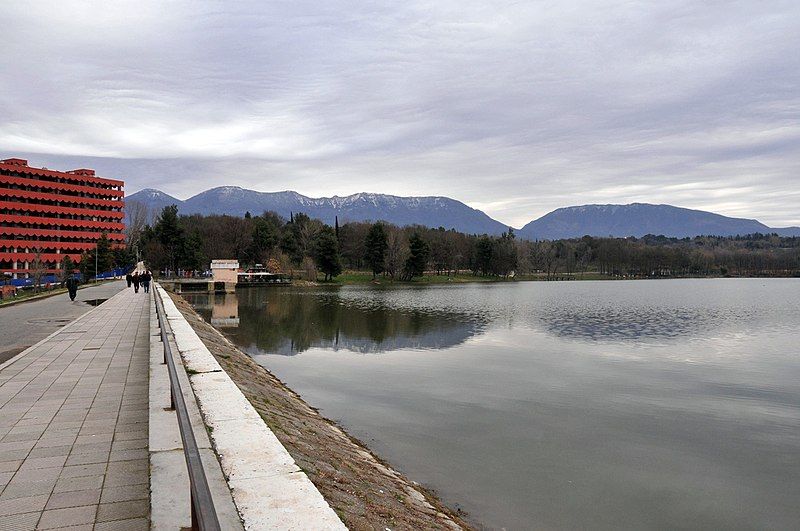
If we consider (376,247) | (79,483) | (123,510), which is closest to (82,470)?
(79,483)

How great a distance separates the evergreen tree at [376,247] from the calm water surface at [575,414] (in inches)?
3025

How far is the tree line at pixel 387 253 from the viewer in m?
106

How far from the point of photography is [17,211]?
93.0m

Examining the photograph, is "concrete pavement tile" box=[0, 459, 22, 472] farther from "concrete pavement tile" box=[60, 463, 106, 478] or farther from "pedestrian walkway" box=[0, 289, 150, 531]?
"concrete pavement tile" box=[60, 463, 106, 478]

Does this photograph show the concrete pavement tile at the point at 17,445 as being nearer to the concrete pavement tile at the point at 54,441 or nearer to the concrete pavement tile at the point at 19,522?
the concrete pavement tile at the point at 54,441

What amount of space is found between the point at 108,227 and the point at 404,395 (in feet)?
364

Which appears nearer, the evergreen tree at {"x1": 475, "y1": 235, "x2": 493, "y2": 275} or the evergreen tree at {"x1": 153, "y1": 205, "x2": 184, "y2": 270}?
the evergreen tree at {"x1": 153, "y1": 205, "x2": 184, "y2": 270}

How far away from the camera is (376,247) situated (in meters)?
111

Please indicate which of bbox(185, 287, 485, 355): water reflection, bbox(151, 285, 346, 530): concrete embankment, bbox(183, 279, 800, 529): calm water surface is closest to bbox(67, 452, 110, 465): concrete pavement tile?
bbox(151, 285, 346, 530): concrete embankment

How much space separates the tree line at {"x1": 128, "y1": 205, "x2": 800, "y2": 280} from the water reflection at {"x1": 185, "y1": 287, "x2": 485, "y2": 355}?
54267 mm

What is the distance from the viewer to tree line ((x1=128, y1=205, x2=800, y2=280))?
106m

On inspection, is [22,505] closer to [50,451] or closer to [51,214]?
[50,451]

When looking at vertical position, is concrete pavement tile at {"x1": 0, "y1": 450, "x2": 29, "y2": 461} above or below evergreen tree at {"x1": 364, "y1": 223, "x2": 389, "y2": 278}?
below

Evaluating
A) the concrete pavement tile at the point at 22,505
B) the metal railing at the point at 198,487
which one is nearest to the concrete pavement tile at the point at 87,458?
the concrete pavement tile at the point at 22,505
